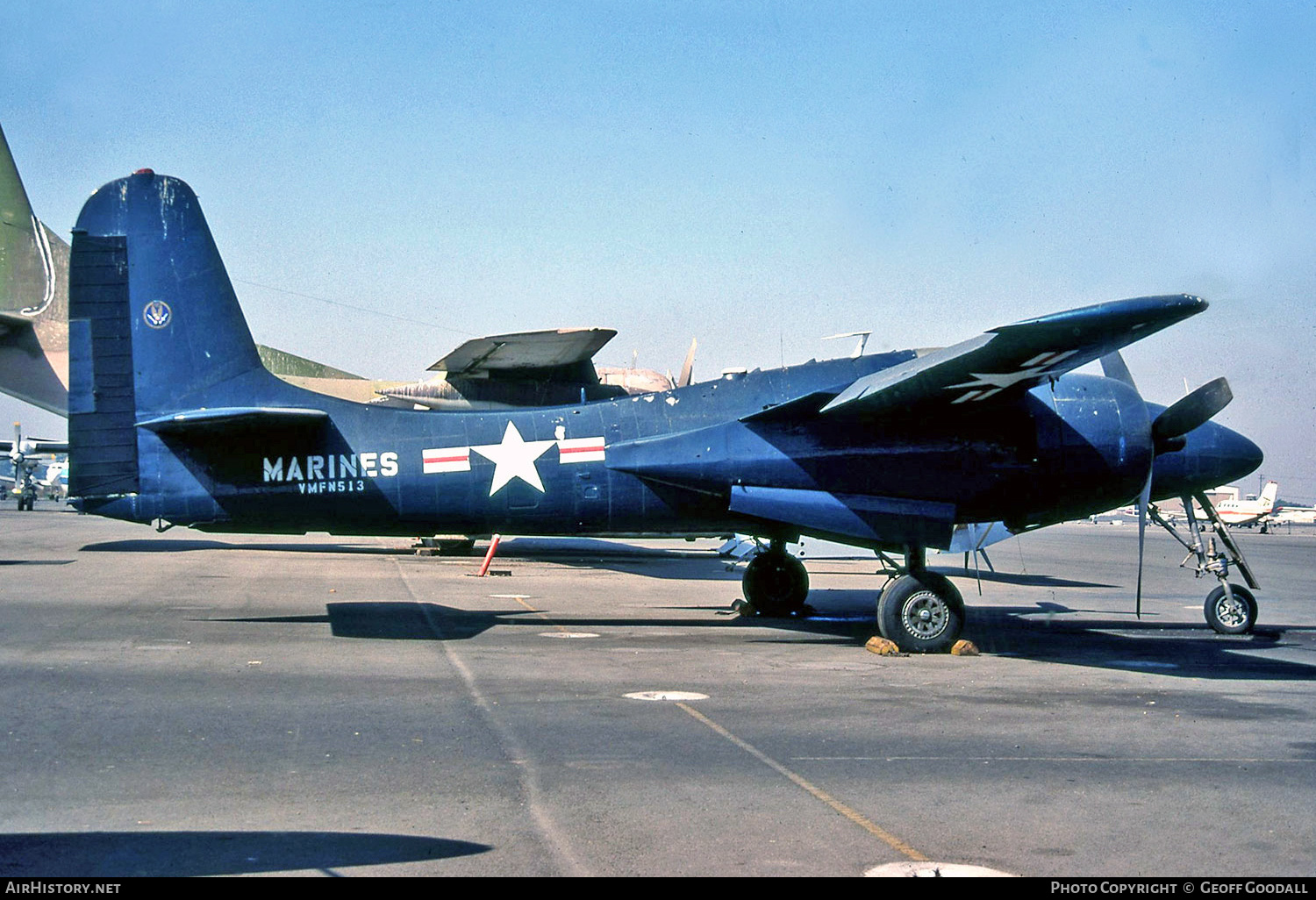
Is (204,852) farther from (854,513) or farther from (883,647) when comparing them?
(854,513)

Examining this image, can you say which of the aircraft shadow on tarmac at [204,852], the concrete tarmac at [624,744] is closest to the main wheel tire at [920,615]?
the concrete tarmac at [624,744]

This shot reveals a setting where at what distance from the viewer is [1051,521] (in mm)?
14727

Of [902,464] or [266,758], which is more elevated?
[902,464]

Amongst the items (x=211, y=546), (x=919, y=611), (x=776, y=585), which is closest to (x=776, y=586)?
(x=776, y=585)

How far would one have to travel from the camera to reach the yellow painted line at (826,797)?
560 cm

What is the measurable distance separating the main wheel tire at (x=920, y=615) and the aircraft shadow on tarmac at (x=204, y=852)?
895 centimetres

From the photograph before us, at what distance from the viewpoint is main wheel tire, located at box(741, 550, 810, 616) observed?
57.3 feet

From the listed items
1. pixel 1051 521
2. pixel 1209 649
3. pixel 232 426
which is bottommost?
pixel 1209 649

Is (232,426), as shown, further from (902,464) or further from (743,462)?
(902,464)

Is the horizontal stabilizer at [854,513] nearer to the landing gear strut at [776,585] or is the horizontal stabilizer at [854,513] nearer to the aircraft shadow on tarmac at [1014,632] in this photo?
the aircraft shadow on tarmac at [1014,632]
